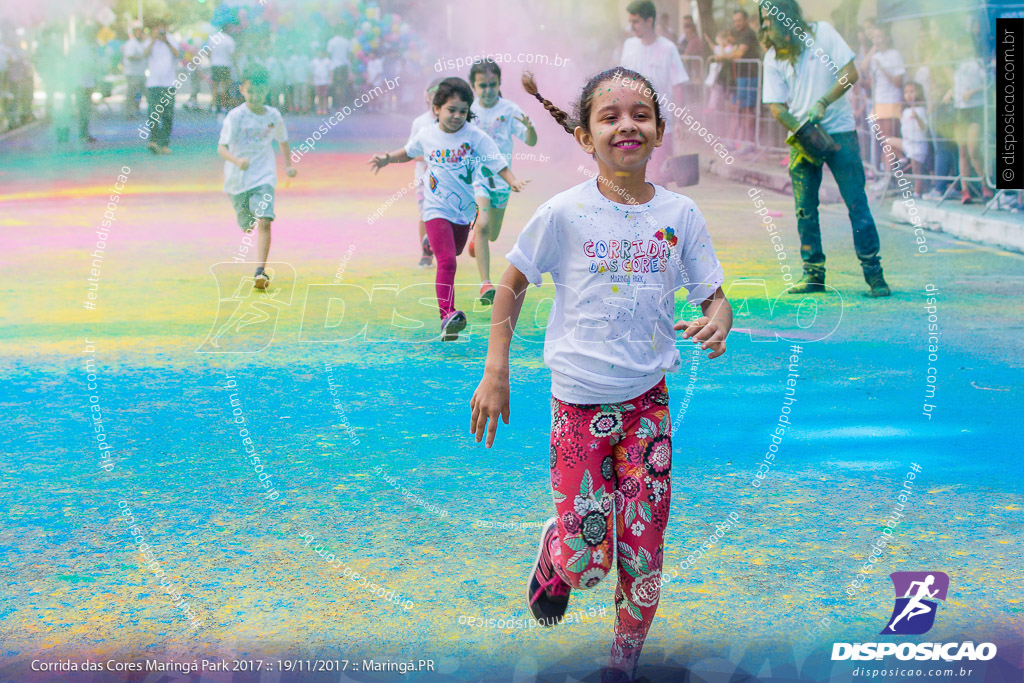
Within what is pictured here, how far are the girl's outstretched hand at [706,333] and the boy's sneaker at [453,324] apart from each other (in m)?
3.89

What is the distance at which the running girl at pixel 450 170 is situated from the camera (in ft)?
22.9

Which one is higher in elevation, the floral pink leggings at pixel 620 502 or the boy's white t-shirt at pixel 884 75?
the boy's white t-shirt at pixel 884 75

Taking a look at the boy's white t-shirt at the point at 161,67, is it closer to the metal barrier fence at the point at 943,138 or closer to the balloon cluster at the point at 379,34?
the balloon cluster at the point at 379,34

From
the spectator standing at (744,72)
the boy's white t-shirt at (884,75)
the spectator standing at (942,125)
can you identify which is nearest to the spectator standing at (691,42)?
the spectator standing at (744,72)

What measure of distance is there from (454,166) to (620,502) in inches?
179

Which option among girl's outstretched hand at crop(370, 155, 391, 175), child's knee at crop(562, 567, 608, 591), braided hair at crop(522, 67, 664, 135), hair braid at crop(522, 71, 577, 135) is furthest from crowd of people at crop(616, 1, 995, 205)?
child's knee at crop(562, 567, 608, 591)

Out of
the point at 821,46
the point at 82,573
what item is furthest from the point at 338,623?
the point at 821,46

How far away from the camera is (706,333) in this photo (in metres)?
2.83

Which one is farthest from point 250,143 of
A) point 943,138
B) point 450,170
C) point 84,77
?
point 84,77

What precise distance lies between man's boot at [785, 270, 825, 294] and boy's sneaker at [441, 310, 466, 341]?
266cm

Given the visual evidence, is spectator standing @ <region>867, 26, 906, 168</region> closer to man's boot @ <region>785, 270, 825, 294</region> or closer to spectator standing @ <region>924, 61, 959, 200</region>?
spectator standing @ <region>924, 61, 959, 200</region>

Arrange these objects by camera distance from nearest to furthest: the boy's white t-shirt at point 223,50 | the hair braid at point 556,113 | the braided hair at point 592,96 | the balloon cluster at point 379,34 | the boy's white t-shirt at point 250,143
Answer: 1. the braided hair at point 592,96
2. the hair braid at point 556,113
3. the boy's white t-shirt at point 250,143
4. the boy's white t-shirt at point 223,50
5. the balloon cluster at point 379,34

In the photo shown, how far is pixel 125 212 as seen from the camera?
12000 millimetres

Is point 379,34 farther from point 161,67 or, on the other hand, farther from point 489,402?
point 489,402
